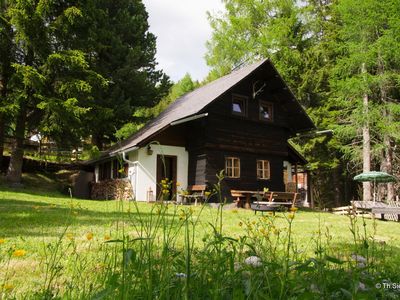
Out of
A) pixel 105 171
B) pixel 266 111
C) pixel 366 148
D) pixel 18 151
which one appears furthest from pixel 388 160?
pixel 18 151

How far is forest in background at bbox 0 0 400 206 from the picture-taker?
1838cm

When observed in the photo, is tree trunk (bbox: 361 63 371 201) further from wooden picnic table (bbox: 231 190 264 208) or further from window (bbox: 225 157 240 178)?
wooden picnic table (bbox: 231 190 264 208)

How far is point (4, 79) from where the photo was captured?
19547 mm

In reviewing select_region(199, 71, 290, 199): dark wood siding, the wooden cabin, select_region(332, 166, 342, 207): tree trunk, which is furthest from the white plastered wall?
select_region(332, 166, 342, 207): tree trunk

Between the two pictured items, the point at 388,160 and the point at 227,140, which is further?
the point at 388,160

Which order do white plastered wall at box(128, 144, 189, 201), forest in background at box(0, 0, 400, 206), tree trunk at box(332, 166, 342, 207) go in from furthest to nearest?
tree trunk at box(332, 166, 342, 207)
forest in background at box(0, 0, 400, 206)
white plastered wall at box(128, 144, 189, 201)

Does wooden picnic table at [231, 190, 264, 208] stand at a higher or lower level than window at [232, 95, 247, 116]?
lower

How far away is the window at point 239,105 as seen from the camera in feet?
60.3

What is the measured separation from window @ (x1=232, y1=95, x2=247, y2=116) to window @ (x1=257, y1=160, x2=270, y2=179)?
2.69 metres

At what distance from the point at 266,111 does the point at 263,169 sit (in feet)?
10.6

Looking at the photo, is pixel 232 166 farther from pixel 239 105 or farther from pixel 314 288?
pixel 314 288

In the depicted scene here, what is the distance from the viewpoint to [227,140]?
17594 mm

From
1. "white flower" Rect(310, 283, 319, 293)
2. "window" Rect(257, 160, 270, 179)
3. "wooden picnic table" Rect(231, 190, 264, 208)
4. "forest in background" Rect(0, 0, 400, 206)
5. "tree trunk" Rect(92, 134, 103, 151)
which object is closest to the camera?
"white flower" Rect(310, 283, 319, 293)

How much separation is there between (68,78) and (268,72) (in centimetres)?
1029
